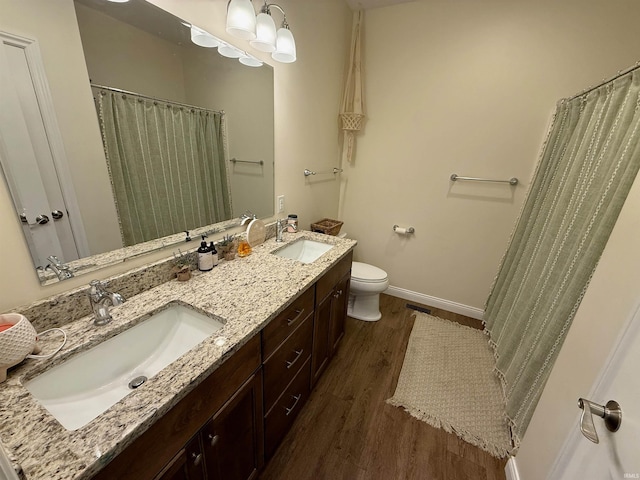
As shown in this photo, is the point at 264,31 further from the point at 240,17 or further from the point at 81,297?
the point at 81,297

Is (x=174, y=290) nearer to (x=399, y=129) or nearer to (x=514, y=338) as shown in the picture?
(x=514, y=338)

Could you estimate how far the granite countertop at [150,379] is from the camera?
48cm

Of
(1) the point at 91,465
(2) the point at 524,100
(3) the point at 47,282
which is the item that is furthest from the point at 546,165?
(3) the point at 47,282

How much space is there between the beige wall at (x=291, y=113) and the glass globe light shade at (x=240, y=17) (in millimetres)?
135

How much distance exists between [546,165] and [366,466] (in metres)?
2.05

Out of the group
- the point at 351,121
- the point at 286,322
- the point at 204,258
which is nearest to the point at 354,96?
the point at 351,121

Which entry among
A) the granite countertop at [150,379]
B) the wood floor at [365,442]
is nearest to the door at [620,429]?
the wood floor at [365,442]

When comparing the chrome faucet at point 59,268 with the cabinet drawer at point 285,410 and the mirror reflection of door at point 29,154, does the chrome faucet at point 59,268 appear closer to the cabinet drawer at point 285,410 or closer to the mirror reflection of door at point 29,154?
the mirror reflection of door at point 29,154

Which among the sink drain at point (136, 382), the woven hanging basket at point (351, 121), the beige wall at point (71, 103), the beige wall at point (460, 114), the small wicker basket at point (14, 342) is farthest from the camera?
the woven hanging basket at point (351, 121)

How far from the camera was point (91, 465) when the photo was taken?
0.46 metres

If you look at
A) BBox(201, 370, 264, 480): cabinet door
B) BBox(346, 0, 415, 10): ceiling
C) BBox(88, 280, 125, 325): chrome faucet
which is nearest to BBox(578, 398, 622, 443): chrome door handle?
BBox(201, 370, 264, 480): cabinet door

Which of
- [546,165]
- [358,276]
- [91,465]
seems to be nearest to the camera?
[91,465]

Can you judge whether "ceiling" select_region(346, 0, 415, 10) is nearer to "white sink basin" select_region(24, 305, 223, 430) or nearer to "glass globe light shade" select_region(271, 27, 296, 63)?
"glass globe light shade" select_region(271, 27, 296, 63)

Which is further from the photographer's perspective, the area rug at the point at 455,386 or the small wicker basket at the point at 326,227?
the small wicker basket at the point at 326,227
